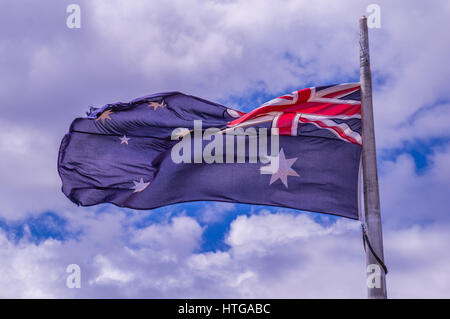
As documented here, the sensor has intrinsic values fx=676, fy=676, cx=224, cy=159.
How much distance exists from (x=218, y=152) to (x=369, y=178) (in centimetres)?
405

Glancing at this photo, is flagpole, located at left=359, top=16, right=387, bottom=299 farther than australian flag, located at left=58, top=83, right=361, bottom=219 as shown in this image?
No

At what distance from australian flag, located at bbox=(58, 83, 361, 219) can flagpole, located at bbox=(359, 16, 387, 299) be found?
58 centimetres

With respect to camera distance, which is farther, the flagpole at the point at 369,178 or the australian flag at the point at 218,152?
the australian flag at the point at 218,152

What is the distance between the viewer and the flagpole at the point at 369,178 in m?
12.9

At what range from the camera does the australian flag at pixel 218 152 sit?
1504cm

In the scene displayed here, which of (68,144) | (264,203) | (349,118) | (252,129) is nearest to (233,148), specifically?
(252,129)

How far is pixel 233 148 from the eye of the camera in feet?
52.6

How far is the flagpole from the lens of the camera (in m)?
12.9

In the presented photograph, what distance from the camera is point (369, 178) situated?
530 inches

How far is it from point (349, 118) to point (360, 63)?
1.25 meters

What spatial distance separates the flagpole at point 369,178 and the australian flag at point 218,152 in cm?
58

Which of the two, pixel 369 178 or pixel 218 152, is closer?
pixel 369 178

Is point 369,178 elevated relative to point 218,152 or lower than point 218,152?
lower

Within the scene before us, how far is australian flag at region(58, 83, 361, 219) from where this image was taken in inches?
592
